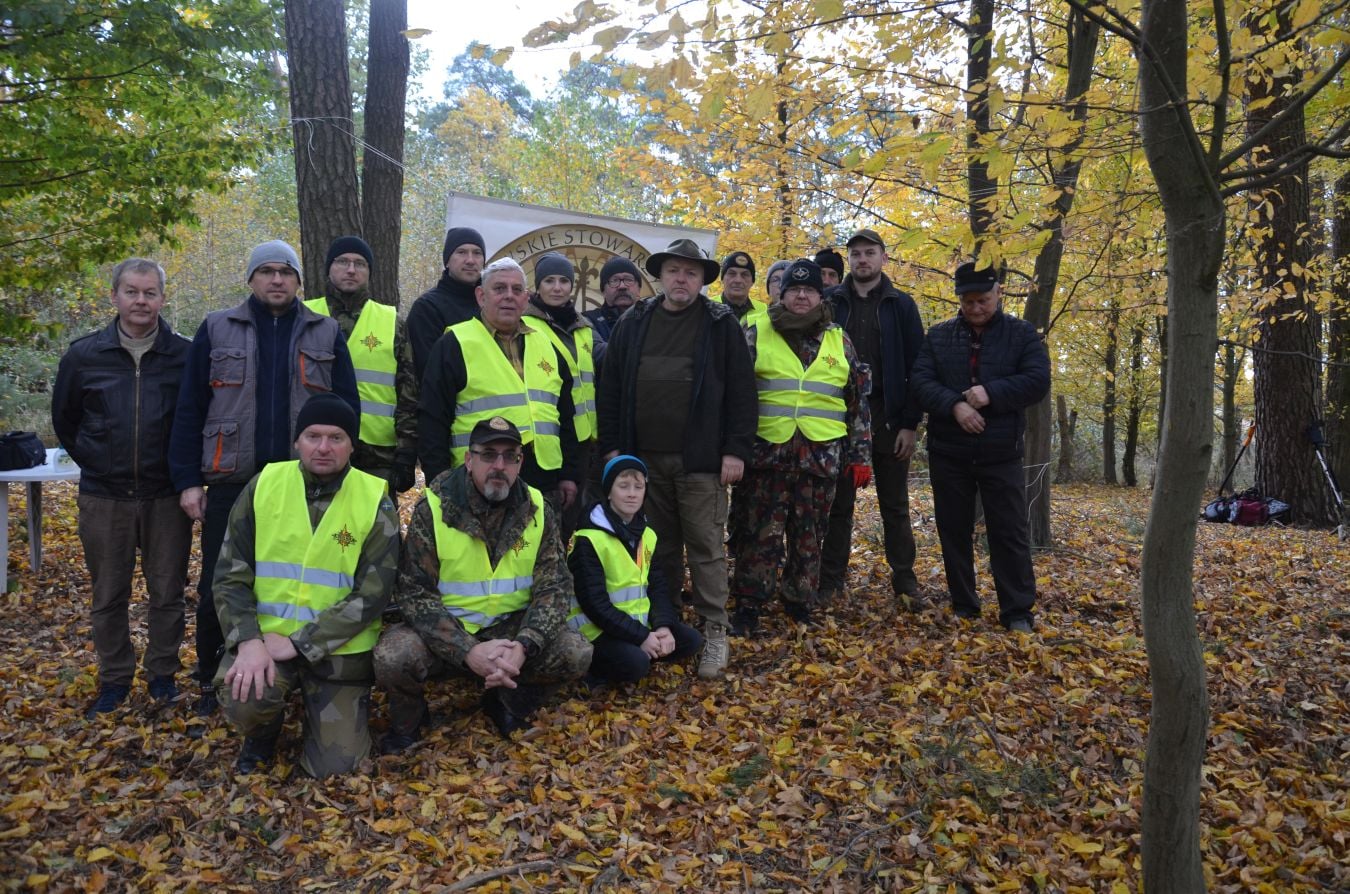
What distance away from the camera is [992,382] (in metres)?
5.30

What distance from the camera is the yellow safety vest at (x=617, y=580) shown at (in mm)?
4684

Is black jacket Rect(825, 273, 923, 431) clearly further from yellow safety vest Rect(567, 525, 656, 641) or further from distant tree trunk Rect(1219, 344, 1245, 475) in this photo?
distant tree trunk Rect(1219, 344, 1245, 475)

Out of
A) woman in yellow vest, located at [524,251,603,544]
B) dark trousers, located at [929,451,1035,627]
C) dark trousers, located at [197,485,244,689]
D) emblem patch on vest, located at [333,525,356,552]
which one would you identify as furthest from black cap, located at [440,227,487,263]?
dark trousers, located at [929,451,1035,627]

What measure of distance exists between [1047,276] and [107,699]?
21.8 ft

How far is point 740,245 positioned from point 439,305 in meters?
6.06

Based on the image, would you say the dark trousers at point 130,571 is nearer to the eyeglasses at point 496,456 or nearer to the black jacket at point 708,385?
the eyeglasses at point 496,456

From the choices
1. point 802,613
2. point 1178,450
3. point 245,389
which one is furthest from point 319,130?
point 1178,450

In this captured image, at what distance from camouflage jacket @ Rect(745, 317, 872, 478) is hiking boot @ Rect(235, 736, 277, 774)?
290 cm

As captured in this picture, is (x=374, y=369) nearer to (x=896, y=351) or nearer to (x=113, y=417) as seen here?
(x=113, y=417)

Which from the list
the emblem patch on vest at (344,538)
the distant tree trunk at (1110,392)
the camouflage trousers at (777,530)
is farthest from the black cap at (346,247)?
the distant tree trunk at (1110,392)

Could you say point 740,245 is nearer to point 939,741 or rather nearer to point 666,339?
point 666,339

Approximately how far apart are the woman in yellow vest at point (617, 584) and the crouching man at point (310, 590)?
105 centimetres

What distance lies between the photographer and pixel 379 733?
14.2ft

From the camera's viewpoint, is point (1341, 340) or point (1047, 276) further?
point (1341, 340)
